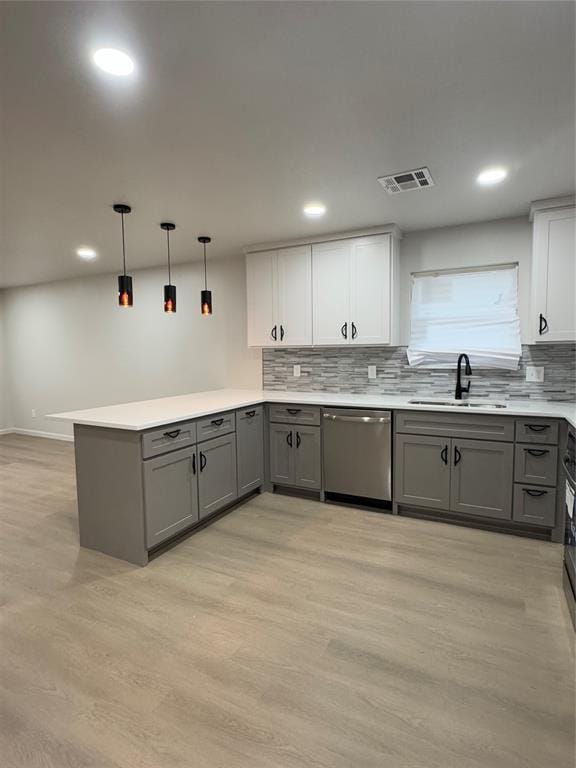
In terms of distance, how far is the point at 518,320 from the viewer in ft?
11.3

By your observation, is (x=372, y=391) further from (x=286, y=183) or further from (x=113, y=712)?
(x=113, y=712)

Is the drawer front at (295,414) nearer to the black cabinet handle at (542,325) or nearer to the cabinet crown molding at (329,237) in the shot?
the cabinet crown molding at (329,237)

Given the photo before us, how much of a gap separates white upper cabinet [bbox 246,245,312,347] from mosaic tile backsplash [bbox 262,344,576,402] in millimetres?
362

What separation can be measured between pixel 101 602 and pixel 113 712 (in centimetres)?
79

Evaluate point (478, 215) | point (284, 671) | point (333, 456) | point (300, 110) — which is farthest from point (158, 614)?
point (478, 215)

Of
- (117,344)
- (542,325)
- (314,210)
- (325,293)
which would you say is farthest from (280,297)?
(117,344)

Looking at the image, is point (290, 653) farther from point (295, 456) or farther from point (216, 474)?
point (295, 456)

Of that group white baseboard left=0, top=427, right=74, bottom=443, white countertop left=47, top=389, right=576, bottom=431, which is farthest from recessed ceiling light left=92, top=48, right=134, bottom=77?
white baseboard left=0, top=427, right=74, bottom=443

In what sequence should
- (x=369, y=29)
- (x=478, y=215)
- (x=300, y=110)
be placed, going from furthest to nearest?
(x=478, y=215) < (x=300, y=110) < (x=369, y=29)

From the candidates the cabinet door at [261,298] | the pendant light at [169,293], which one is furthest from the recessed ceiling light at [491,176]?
the pendant light at [169,293]

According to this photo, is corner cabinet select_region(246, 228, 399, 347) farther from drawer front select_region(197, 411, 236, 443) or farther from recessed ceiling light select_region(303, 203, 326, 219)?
drawer front select_region(197, 411, 236, 443)

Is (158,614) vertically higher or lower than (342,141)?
lower

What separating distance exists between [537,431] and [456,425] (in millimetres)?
521

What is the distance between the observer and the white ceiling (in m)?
1.39
